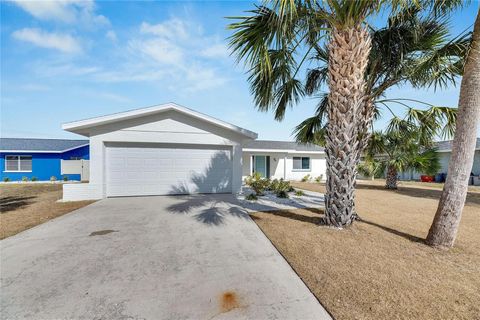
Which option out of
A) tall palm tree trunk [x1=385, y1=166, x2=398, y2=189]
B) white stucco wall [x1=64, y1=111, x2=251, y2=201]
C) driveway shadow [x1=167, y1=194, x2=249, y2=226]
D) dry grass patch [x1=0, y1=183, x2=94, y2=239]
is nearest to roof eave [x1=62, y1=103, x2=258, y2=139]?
white stucco wall [x1=64, y1=111, x2=251, y2=201]

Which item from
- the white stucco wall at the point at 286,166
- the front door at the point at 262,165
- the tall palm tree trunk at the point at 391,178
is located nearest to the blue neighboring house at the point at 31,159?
the white stucco wall at the point at 286,166

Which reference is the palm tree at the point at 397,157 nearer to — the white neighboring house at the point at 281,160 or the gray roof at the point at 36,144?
the white neighboring house at the point at 281,160

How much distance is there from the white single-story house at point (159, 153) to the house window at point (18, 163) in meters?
13.7

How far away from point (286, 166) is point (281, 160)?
2.37ft

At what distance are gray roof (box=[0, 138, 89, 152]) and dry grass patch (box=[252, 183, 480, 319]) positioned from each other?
70.1ft

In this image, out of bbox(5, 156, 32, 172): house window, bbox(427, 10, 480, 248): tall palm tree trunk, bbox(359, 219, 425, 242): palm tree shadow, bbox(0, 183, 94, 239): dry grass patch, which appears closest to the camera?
bbox(427, 10, 480, 248): tall palm tree trunk

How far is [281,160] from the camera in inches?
763

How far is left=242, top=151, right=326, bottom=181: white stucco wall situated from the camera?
18.6 meters

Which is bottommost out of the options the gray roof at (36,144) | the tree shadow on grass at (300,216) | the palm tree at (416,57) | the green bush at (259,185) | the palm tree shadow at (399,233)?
the palm tree shadow at (399,233)

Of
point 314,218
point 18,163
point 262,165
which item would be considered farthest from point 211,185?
point 18,163

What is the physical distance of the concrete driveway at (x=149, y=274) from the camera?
2555 mm

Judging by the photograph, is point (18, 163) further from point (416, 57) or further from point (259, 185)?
point (416, 57)

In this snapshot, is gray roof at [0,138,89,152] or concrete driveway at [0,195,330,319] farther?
gray roof at [0,138,89,152]

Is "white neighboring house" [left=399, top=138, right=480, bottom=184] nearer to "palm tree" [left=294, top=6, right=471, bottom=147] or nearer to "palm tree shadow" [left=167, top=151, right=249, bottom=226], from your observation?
"palm tree" [left=294, top=6, right=471, bottom=147]
